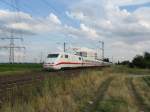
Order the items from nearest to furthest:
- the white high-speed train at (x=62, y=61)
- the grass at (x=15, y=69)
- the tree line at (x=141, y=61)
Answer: the grass at (x=15, y=69) → the white high-speed train at (x=62, y=61) → the tree line at (x=141, y=61)

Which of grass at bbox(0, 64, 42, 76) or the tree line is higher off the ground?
the tree line

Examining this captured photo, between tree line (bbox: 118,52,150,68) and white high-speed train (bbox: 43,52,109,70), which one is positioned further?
tree line (bbox: 118,52,150,68)

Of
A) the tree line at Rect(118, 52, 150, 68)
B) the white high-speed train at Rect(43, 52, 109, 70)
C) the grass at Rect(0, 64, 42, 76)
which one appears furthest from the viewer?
the tree line at Rect(118, 52, 150, 68)

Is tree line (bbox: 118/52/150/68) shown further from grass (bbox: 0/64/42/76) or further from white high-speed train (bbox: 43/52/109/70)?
white high-speed train (bbox: 43/52/109/70)

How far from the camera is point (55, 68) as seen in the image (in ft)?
174

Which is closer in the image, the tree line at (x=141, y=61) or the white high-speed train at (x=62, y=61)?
the white high-speed train at (x=62, y=61)

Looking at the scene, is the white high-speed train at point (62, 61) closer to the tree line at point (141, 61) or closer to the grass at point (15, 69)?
the grass at point (15, 69)

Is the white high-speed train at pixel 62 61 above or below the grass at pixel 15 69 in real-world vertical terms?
above

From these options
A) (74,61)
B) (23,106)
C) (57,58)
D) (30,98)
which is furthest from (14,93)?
(74,61)

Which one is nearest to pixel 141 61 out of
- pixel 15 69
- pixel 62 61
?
pixel 15 69

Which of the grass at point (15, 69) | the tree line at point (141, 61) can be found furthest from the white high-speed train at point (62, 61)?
the tree line at point (141, 61)

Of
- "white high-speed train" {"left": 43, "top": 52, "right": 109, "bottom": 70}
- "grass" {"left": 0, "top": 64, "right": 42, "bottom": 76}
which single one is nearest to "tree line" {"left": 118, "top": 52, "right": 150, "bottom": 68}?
"grass" {"left": 0, "top": 64, "right": 42, "bottom": 76}

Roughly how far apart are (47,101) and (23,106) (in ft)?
7.13

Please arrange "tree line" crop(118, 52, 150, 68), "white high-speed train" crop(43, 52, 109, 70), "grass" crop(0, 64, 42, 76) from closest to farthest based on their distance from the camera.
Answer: "grass" crop(0, 64, 42, 76) → "white high-speed train" crop(43, 52, 109, 70) → "tree line" crop(118, 52, 150, 68)
